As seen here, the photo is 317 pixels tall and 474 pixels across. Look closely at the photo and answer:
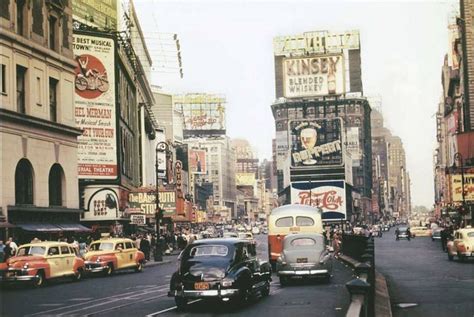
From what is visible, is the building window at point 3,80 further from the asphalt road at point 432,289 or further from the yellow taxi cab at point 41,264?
the asphalt road at point 432,289

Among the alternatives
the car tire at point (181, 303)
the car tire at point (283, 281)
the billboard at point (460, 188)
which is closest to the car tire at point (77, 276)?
the car tire at point (283, 281)

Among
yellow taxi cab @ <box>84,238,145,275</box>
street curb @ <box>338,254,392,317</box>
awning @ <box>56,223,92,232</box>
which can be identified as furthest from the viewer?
awning @ <box>56,223,92,232</box>

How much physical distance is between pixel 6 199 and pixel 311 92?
146052 mm

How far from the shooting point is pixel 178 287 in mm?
18594

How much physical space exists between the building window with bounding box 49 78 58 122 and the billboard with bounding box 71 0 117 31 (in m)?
20.8


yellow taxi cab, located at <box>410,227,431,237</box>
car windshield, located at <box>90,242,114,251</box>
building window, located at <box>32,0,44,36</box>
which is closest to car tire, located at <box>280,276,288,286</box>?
car windshield, located at <box>90,242,114,251</box>

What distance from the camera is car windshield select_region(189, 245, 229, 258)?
19484mm

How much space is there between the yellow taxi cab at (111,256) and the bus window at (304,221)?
8.59 metres

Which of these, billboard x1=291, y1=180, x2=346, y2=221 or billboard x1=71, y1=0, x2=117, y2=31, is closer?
billboard x1=71, y1=0, x2=117, y2=31

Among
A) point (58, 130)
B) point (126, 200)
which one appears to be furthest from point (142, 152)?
point (58, 130)

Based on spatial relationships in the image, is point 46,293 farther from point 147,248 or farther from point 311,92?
point 311,92

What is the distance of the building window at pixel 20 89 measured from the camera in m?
42.5

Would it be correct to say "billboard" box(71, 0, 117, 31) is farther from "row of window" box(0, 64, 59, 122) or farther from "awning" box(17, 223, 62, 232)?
"awning" box(17, 223, 62, 232)

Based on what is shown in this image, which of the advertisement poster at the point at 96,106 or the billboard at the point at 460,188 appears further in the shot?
the billboard at the point at 460,188
